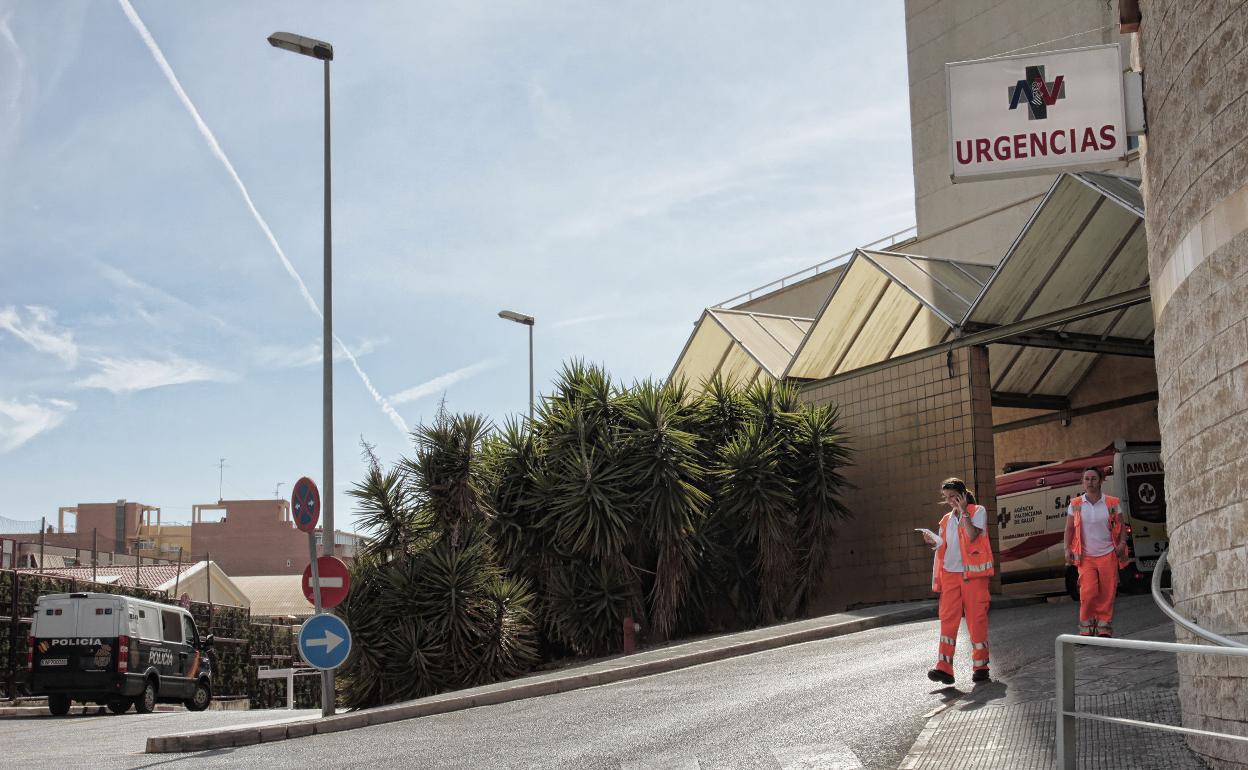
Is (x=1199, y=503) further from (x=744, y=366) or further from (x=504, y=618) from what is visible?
(x=744, y=366)

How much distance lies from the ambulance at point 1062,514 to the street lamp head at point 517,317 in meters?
12.3

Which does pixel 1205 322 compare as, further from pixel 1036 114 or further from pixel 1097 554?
pixel 1097 554

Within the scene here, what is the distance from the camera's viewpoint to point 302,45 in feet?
57.5

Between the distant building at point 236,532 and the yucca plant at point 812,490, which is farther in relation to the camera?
the distant building at point 236,532

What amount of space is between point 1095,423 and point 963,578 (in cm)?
1714

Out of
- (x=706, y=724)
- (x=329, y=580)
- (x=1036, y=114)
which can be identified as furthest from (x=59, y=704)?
(x=1036, y=114)

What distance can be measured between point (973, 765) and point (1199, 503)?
6.56ft

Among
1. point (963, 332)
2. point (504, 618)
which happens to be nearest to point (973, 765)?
point (504, 618)

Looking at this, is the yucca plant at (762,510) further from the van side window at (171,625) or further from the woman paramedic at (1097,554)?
the van side window at (171,625)

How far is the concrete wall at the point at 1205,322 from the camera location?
6570 mm

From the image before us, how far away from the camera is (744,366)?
27.0 meters

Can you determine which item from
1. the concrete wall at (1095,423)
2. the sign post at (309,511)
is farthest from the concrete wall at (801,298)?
the sign post at (309,511)

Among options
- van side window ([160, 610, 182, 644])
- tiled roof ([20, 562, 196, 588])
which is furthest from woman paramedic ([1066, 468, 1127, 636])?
tiled roof ([20, 562, 196, 588])

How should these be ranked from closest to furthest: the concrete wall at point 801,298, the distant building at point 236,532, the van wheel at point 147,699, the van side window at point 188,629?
the van wheel at point 147,699, the van side window at point 188,629, the concrete wall at point 801,298, the distant building at point 236,532
